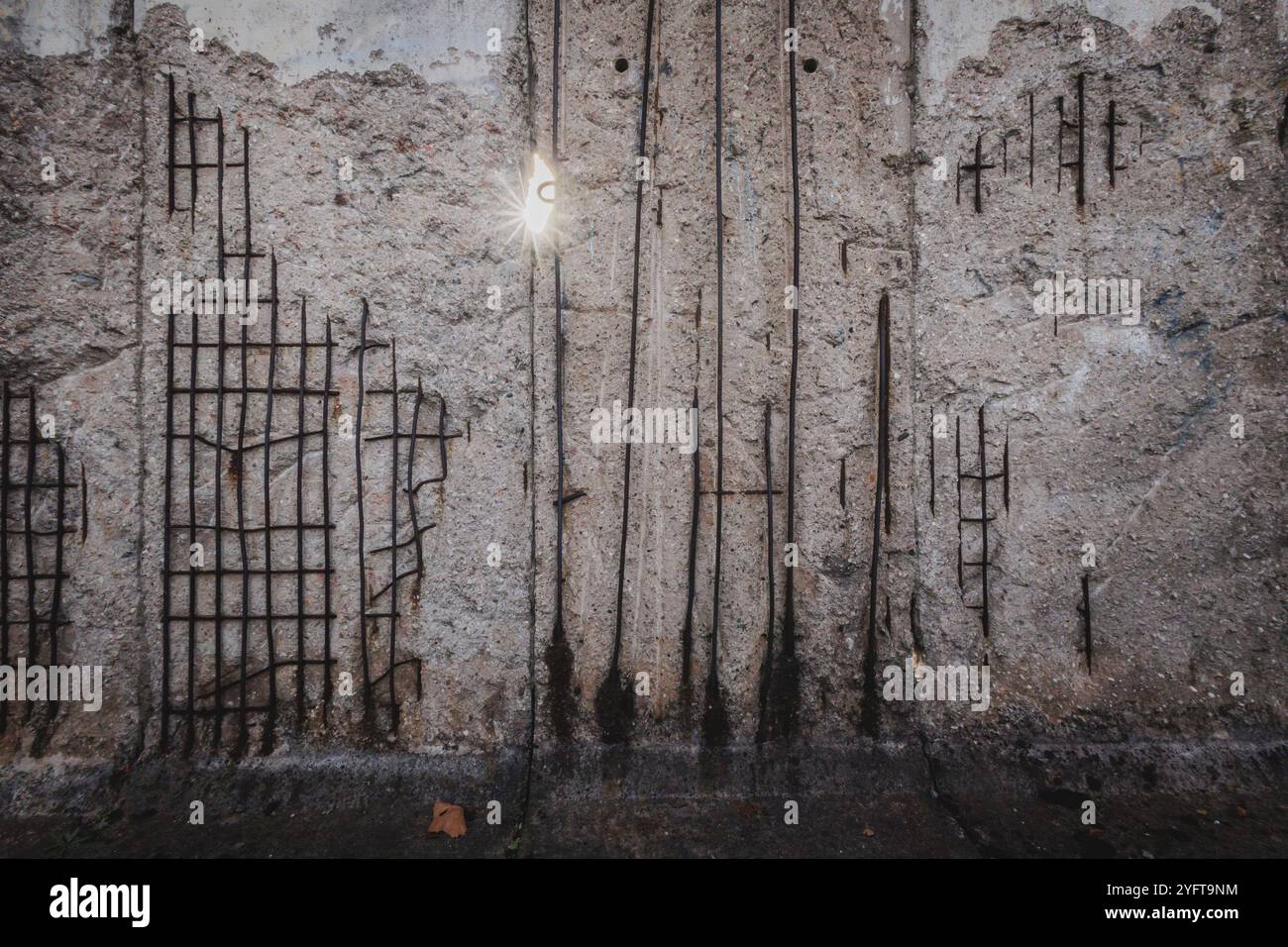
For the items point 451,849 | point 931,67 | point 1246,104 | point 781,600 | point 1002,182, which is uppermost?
point 931,67

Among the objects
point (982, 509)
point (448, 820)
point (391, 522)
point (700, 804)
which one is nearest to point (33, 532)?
point (391, 522)

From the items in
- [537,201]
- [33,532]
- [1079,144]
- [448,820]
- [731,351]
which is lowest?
[448,820]

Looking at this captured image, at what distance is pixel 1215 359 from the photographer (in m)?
2.46

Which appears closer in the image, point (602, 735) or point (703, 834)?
point (703, 834)

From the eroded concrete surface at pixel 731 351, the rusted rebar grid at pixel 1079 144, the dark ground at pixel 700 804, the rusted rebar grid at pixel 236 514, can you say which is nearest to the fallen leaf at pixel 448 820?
the dark ground at pixel 700 804

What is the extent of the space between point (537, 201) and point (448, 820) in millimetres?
2404

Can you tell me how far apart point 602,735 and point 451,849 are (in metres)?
0.65

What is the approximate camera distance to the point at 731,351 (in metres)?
2.46

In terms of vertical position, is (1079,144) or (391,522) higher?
(1079,144)

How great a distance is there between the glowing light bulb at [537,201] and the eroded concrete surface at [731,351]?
7 cm

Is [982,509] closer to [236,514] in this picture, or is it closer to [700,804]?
[700,804]

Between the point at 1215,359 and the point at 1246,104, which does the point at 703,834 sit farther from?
the point at 1246,104

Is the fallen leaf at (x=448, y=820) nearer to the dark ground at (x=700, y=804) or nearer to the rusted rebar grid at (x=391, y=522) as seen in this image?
the dark ground at (x=700, y=804)

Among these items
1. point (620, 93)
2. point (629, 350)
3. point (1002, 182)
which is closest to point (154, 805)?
point (629, 350)
